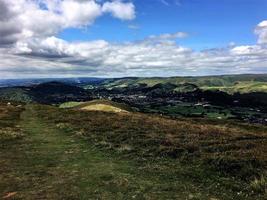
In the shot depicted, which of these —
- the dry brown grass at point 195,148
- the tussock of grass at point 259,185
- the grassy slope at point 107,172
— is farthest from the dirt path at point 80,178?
the dry brown grass at point 195,148

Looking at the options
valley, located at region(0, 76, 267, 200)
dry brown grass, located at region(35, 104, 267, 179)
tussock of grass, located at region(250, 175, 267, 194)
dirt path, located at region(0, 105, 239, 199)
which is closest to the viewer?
dirt path, located at region(0, 105, 239, 199)

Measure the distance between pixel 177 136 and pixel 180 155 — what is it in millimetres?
8315

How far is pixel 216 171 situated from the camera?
20.1m

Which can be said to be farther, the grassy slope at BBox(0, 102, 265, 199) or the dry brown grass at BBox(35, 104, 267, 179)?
the dry brown grass at BBox(35, 104, 267, 179)

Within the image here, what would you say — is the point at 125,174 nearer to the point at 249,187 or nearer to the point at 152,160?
the point at 152,160

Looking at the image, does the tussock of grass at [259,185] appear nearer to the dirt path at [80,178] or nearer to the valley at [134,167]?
the valley at [134,167]

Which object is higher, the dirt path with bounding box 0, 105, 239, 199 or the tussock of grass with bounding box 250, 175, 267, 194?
the tussock of grass with bounding box 250, 175, 267, 194

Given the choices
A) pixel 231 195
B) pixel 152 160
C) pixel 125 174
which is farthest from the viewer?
pixel 152 160

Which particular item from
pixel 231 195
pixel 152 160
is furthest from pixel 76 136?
pixel 231 195

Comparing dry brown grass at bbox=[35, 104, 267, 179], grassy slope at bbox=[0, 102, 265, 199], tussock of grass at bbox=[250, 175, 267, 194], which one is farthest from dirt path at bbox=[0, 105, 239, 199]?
dry brown grass at bbox=[35, 104, 267, 179]

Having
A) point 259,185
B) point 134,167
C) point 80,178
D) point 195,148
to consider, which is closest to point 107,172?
point 80,178

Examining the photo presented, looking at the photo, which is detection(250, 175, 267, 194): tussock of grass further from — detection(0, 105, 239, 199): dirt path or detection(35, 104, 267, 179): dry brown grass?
detection(0, 105, 239, 199): dirt path

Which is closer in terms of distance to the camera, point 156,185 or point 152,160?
point 156,185

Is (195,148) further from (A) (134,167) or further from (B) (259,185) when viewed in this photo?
(B) (259,185)
